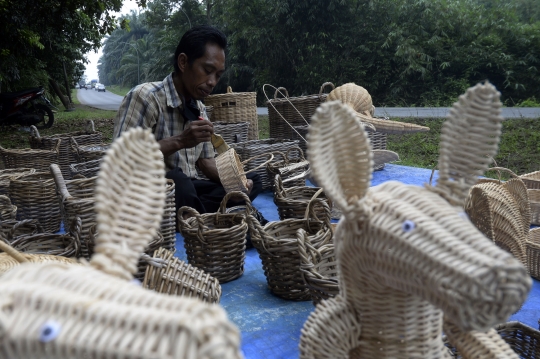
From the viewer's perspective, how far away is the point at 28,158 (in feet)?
10.7

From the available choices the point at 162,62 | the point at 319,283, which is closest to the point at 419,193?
the point at 319,283

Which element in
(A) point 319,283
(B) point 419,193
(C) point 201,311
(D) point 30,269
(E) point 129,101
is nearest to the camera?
(C) point 201,311

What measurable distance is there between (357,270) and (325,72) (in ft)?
38.4

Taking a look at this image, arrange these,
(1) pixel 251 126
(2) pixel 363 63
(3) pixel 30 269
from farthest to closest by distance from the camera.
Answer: (2) pixel 363 63, (1) pixel 251 126, (3) pixel 30 269

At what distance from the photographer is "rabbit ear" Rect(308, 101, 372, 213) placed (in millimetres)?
686

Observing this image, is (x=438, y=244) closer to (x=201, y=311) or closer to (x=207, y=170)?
(x=201, y=311)

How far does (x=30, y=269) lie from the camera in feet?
1.84

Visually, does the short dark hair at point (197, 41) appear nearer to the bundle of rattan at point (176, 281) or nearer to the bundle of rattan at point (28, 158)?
the bundle of rattan at point (176, 281)

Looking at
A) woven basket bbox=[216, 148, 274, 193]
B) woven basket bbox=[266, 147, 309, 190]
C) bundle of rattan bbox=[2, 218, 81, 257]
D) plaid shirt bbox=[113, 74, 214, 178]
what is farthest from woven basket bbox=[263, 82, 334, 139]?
bundle of rattan bbox=[2, 218, 81, 257]

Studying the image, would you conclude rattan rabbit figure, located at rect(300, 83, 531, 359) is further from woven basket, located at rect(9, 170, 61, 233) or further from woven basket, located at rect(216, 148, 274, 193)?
woven basket, located at rect(9, 170, 61, 233)

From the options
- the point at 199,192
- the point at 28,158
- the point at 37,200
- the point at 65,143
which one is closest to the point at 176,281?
the point at 199,192

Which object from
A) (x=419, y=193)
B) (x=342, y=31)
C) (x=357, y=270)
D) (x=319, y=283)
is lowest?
(x=319, y=283)

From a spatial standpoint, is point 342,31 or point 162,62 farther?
point 162,62

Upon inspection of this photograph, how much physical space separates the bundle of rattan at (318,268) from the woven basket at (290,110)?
6.99 ft
